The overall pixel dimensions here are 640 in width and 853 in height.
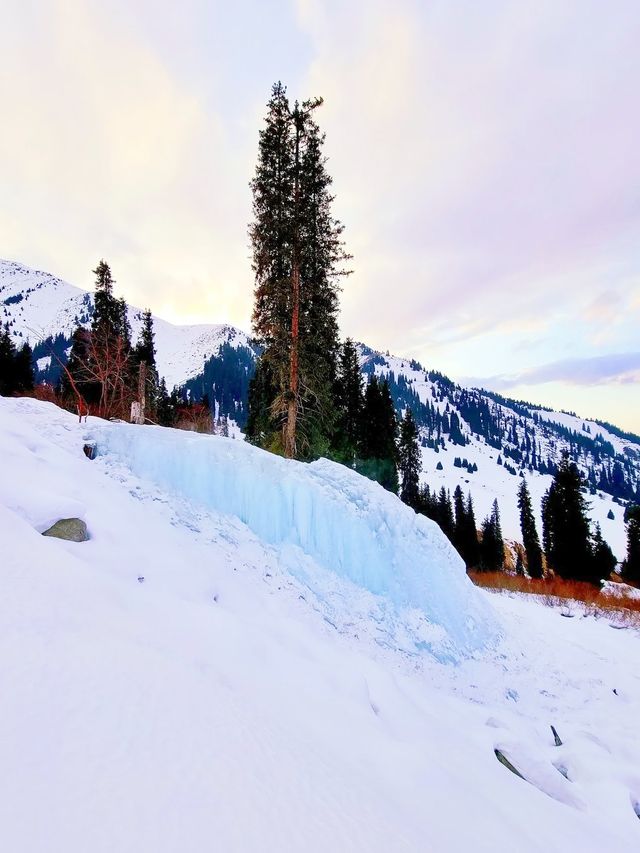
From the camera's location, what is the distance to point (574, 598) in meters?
19.6

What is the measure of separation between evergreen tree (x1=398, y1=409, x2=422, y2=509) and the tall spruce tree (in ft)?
103

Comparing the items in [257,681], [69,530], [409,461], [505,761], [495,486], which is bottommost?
[495,486]

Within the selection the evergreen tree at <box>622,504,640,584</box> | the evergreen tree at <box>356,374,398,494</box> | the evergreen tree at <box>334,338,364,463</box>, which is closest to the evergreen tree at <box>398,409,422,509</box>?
the evergreen tree at <box>356,374,398,494</box>

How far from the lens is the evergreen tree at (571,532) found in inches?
1242

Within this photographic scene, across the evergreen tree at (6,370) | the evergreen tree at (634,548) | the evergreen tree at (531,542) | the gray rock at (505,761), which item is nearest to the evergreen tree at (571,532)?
the evergreen tree at (634,548)

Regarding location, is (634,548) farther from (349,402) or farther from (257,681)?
(257,681)

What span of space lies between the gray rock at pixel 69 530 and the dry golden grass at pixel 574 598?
17.5 metres

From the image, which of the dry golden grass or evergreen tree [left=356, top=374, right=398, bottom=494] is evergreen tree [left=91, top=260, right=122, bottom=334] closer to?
evergreen tree [left=356, top=374, right=398, bottom=494]

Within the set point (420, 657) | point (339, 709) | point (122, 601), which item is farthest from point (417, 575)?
point (122, 601)

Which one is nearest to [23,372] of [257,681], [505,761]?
[257,681]

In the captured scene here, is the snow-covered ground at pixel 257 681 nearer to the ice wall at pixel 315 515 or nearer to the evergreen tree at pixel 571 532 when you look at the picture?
the ice wall at pixel 315 515

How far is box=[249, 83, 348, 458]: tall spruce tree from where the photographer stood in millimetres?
14789

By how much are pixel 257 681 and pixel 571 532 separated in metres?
35.7

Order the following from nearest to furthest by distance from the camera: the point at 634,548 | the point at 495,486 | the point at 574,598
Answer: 1. the point at 574,598
2. the point at 634,548
3. the point at 495,486
